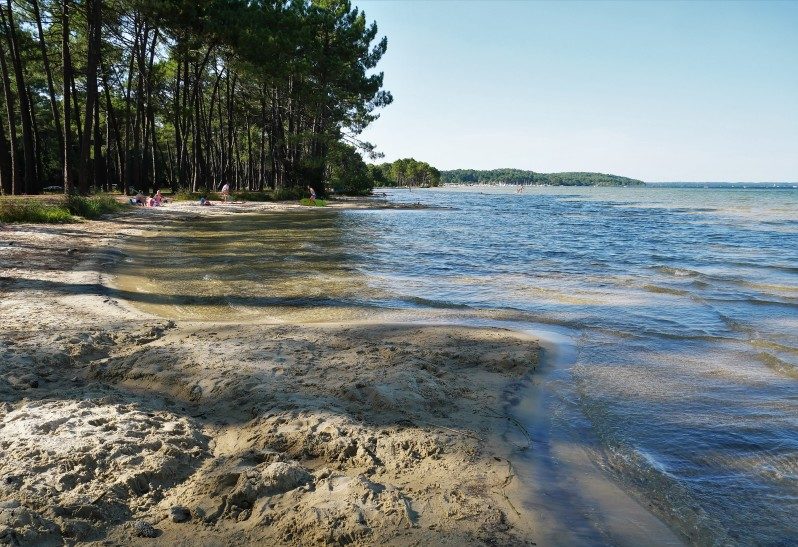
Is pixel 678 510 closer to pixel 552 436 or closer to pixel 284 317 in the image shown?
pixel 552 436

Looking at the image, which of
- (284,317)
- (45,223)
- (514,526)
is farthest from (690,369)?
(45,223)

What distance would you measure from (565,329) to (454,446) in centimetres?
444

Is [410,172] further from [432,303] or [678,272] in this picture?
[432,303]

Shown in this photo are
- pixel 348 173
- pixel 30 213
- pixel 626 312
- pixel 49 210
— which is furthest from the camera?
pixel 348 173

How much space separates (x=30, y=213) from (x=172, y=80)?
1363 inches

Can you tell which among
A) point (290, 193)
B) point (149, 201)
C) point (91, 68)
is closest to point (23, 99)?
point (91, 68)

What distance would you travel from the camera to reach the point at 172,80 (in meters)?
46.0

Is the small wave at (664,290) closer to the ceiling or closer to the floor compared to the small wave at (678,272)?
closer to the floor

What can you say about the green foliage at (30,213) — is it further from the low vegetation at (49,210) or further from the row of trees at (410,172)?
the row of trees at (410,172)

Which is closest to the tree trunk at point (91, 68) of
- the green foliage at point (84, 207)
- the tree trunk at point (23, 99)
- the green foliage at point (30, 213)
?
the tree trunk at point (23, 99)

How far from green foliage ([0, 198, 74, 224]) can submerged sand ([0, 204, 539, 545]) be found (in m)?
11.8

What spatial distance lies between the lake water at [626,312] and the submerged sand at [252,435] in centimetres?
99

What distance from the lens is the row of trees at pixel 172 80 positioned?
25781mm

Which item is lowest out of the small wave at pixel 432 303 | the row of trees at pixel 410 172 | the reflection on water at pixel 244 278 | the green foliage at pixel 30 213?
the small wave at pixel 432 303
